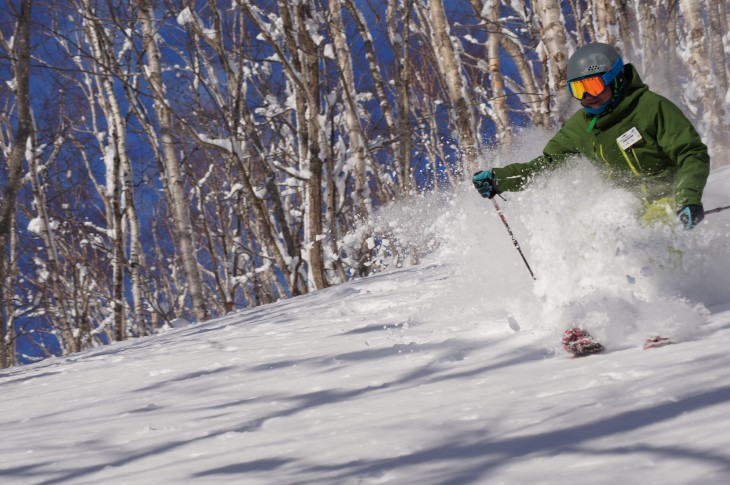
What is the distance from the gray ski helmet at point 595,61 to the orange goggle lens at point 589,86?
1.0 inches

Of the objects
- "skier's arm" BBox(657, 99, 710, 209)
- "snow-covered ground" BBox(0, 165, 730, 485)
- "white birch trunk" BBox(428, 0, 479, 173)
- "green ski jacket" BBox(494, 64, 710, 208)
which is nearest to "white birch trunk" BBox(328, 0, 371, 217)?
"white birch trunk" BBox(428, 0, 479, 173)

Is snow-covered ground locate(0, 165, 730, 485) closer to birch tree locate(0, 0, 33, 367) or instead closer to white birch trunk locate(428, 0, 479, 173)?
birch tree locate(0, 0, 33, 367)

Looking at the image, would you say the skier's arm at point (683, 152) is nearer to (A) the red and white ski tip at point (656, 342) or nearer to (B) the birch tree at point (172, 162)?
(A) the red and white ski tip at point (656, 342)

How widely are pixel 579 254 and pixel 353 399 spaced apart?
1.33 m

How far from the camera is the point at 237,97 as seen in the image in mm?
10148

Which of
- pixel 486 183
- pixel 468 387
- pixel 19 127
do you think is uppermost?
pixel 19 127

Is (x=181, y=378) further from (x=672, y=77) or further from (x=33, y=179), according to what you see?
(x=672, y=77)

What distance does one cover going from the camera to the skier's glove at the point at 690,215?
9.42ft

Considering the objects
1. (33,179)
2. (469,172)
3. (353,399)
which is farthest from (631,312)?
(33,179)

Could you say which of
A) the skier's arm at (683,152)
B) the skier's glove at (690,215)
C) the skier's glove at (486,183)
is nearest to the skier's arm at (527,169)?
the skier's glove at (486,183)

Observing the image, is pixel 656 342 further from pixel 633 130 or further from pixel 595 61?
pixel 595 61

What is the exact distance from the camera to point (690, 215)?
2.87 metres

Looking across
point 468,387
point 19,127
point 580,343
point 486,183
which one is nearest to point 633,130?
point 486,183

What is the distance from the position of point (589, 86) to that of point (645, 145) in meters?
0.43
